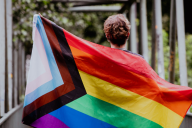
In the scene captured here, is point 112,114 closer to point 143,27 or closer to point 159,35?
point 159,35

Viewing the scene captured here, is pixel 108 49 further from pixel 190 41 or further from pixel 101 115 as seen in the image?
pixel 190 41

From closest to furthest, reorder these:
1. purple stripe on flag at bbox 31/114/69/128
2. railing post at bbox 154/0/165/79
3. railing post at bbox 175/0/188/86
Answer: purple stripe on flag at bbox 31/114/69/128 → railing post at bbox 175/0/188/86 → railing post at bbox 154/0/165/79

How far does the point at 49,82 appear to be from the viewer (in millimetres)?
2199

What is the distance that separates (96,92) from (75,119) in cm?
35

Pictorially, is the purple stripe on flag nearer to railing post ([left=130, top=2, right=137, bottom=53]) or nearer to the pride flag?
the pride flag

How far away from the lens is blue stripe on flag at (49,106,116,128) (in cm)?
206

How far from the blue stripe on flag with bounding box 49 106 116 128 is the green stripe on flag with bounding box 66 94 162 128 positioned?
0.04 meters

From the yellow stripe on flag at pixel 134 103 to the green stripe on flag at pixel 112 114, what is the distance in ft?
0.12

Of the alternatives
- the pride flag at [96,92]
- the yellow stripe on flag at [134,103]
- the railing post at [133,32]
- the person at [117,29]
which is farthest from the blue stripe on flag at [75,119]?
the railing post at [133,32]

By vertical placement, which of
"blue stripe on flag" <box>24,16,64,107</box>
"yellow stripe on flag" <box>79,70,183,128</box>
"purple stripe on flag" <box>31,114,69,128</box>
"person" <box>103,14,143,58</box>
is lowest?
"purple stripe on flag" <box>31,114,69,128</box>

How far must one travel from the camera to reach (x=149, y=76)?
2.08 m

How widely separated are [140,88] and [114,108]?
0.34 m

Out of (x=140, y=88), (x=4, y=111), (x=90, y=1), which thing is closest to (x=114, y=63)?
(x=140, y=88)

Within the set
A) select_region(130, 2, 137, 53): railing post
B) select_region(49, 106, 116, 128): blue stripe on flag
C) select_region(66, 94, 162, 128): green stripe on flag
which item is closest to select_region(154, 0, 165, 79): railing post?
select_region(130, 2, 137, 53): railing post
